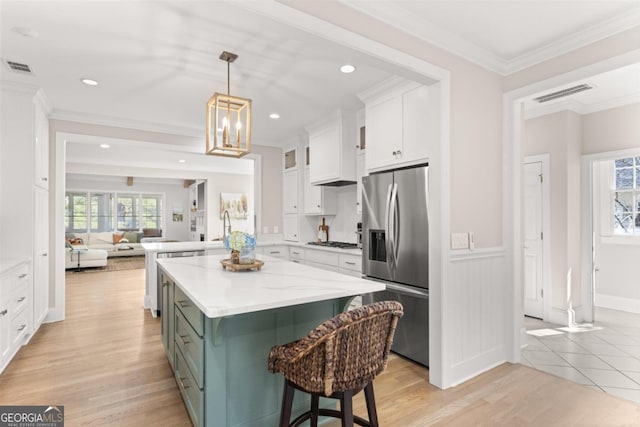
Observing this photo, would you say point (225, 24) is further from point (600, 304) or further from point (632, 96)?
point (600, 304)

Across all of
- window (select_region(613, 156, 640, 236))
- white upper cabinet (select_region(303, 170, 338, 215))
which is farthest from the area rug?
window (select_region(613, 156, 640, 236))

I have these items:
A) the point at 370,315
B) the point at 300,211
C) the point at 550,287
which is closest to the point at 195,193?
the point at 300,211

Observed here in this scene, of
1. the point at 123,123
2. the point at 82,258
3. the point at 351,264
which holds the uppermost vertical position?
the point at 123,123

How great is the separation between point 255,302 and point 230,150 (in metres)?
1.42

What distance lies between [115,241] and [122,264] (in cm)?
216

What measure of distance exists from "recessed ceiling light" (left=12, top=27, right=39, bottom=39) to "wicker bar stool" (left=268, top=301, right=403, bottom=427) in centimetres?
275

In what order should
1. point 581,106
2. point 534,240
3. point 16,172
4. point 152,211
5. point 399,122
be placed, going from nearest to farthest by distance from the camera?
point 399,122 → point 16,172 → point 581,106 → point 534,240 → point 152,211

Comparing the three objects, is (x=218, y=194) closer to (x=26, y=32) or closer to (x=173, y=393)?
(x=26, y=32)

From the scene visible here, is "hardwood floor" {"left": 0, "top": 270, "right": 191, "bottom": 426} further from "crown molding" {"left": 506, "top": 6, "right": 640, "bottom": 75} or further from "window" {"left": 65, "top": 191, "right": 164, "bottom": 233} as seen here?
"window" {"left": 65, "top": 191, "right": 164, "bottom": 233}

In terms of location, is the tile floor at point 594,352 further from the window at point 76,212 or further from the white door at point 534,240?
the window at point 76,212

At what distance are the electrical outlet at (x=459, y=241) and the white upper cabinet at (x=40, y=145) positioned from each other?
399 cm

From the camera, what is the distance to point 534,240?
4.19 meters

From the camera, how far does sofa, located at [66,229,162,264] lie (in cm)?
993

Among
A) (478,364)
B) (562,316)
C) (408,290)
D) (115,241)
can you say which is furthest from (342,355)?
(115,241)
